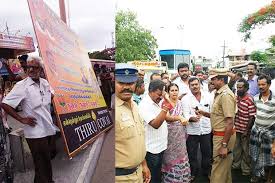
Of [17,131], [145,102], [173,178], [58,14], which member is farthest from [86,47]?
[173,178]

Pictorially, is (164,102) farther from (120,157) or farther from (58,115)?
(58,115)

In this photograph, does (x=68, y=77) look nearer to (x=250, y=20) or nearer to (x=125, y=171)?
(x=125, y=171)

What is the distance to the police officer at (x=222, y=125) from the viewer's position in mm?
4113

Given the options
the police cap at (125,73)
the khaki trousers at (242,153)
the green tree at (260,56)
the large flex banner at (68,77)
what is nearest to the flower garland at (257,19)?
the khaki trousers at (242,153)

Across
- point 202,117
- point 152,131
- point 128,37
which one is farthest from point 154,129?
point 128,37

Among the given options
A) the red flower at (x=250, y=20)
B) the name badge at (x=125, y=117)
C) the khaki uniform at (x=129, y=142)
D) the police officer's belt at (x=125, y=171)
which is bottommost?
the police officer's belt at (x=125, y=171)

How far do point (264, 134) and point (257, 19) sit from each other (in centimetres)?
333

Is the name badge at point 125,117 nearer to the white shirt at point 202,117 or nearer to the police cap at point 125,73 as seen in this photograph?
the police cap at point 125,73

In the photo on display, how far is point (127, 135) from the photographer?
49.6 inches

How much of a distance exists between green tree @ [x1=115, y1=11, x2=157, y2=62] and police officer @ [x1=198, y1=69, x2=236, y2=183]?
3.38 metres

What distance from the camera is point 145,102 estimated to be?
3.63 metres

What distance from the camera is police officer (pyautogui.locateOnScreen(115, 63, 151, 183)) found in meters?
1.03

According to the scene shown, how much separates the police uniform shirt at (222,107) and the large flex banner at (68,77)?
350 centimetres

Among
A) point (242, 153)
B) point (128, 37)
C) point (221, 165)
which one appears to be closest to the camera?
point (128, 37)
